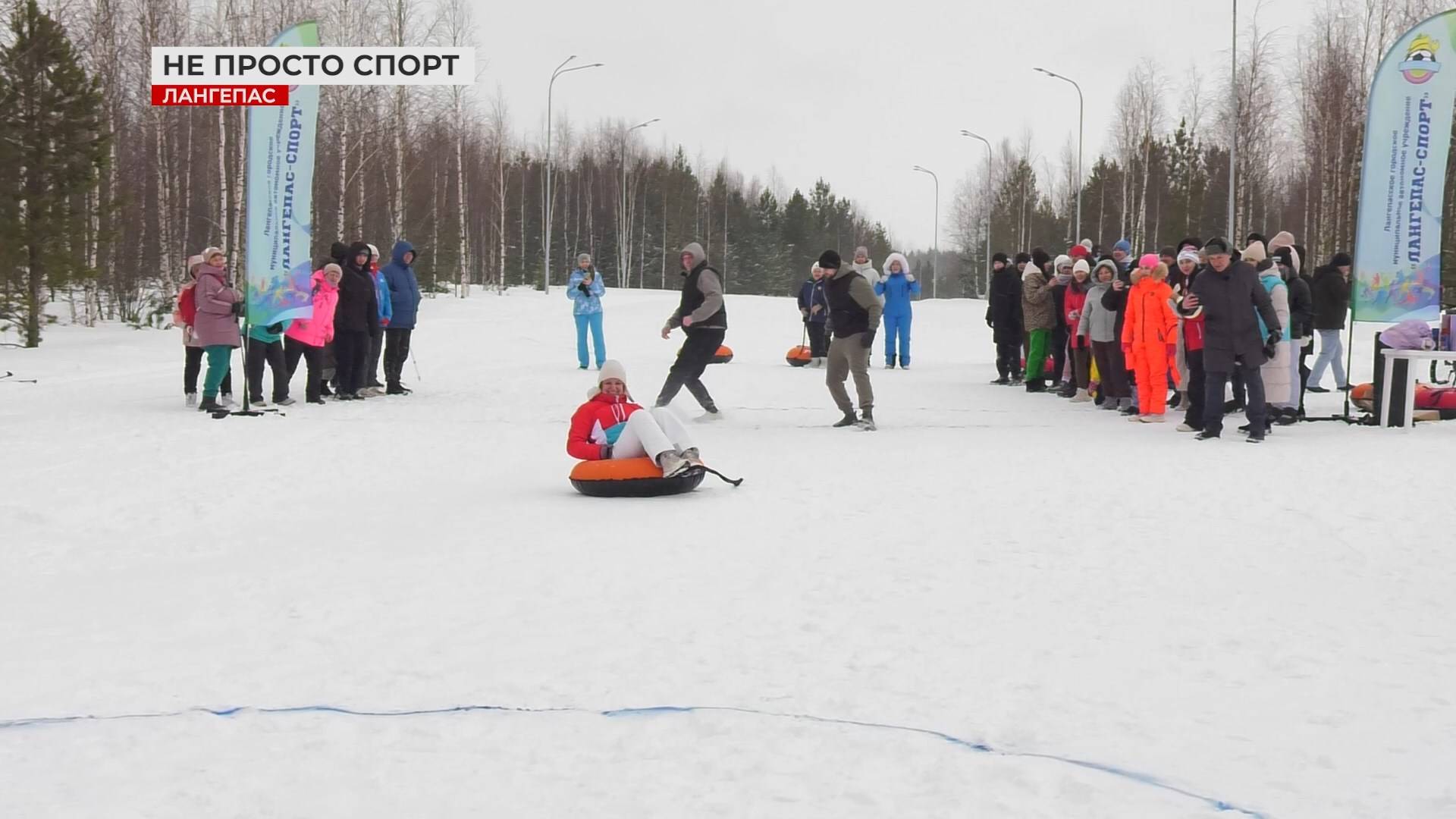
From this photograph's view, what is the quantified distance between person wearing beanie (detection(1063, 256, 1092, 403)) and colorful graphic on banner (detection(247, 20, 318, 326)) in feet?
29.5

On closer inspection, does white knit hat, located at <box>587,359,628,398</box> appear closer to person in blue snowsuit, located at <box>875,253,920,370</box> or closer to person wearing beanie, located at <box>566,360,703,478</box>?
person wearing beanie, located at <box>566,360,703,478</box>

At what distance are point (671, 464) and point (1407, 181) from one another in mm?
8604

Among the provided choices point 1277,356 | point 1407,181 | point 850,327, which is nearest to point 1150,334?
point 1277,356

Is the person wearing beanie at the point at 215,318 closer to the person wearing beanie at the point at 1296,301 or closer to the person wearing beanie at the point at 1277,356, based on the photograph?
the person wearing beanie at the point at 1277,356

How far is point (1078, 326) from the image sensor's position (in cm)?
1471

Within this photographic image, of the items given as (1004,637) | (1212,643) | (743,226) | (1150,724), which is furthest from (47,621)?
(743,226)

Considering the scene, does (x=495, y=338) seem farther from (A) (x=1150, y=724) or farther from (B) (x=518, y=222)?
(B) (x=518, y=222)

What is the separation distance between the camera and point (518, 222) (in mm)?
74938

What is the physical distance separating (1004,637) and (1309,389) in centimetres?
1327

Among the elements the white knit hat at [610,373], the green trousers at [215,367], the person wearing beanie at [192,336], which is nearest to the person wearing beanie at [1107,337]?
the white knit hat at [610,373]

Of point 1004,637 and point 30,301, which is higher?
point 30,301

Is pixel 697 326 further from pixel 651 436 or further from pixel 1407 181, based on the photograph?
pixel 1407 181

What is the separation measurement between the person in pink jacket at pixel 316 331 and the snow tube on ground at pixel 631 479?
270 inches

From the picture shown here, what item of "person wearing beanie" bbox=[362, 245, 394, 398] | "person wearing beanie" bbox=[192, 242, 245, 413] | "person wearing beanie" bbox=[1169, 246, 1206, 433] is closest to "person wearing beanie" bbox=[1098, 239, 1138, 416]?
"person wearing beanie" bbox=[1169, 246, 1206, 433]
